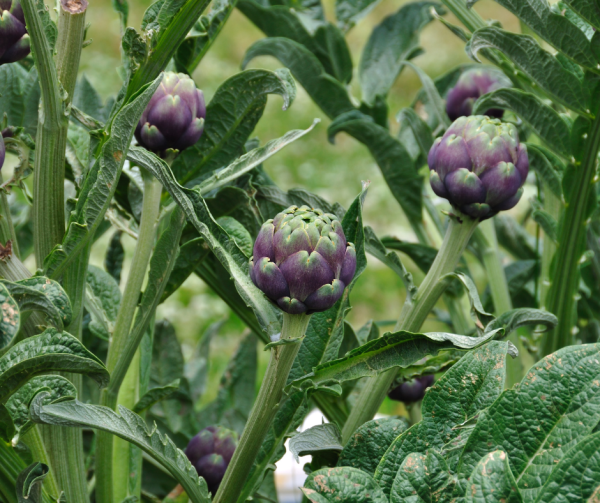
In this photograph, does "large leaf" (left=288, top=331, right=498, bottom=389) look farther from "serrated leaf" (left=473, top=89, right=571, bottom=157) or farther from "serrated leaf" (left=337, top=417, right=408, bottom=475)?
"serrated leaf" (left=473, top=89, right=571, bottom=157)

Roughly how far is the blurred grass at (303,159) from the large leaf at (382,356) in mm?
1278

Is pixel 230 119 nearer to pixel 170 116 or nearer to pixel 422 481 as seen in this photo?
pixel 170 116

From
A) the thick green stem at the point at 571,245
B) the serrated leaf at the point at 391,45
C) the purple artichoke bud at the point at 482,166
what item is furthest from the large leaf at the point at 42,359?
the serrated leaf at the point at 391,45

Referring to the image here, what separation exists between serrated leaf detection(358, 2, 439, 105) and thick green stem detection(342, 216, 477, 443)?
0.35 meters

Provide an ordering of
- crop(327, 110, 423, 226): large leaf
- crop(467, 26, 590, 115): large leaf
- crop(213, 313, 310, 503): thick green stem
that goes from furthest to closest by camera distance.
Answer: crop(327, 110, 423, 226): large leaf
crop(467, 26, 590, 115): large leaf
crop(213, 313, 310, 503): thick green stem

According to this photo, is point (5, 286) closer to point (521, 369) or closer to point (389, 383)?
point (389, 383)

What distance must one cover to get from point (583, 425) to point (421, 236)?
0.43m

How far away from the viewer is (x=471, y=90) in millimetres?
699

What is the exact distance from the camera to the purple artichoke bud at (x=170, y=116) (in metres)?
0.50

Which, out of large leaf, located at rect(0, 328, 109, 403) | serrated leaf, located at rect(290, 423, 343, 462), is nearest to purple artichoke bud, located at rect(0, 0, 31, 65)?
large leaf, located at rect(0, 328, 109, 403)

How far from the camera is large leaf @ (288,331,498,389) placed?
15.7 inches

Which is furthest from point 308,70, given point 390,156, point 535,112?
point 535,112

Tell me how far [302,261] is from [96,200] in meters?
0.12

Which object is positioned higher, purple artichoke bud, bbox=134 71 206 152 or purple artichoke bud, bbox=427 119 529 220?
purple artichoke bud, bbox=427 119 529 220
